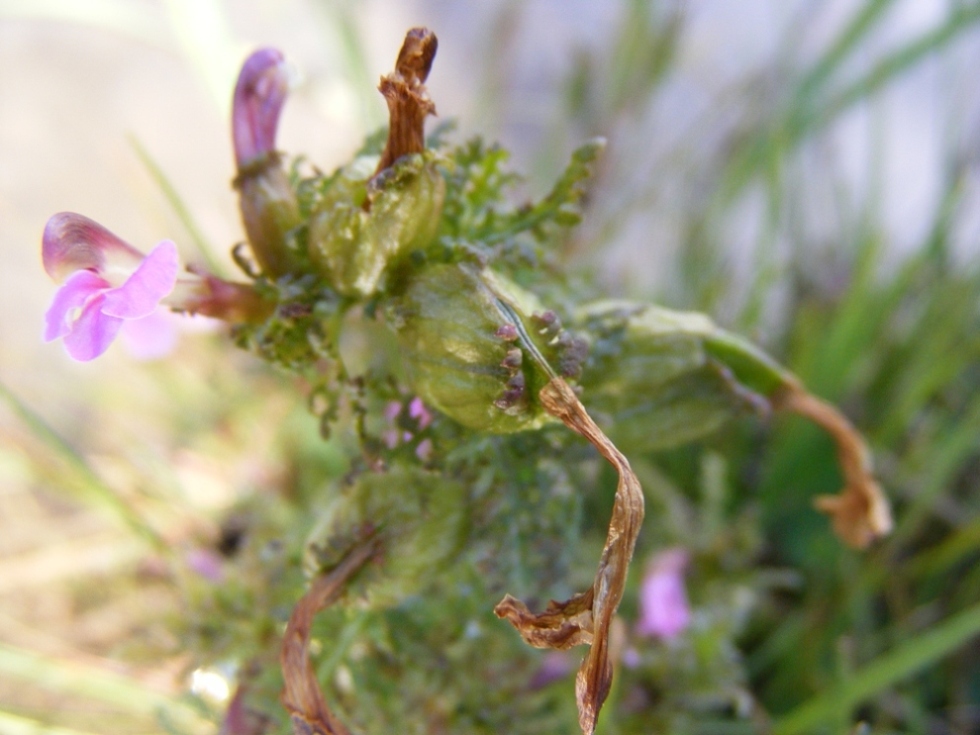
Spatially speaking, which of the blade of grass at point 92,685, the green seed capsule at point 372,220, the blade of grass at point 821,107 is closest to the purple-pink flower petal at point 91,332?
the green seed capsule at point 372,220

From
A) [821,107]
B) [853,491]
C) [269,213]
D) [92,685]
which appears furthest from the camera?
[821,107]

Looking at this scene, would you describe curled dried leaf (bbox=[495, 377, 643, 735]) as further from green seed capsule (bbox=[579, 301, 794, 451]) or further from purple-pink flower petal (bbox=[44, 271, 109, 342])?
purple-pink flower petal (bbox=[44, 271, 109, 342])

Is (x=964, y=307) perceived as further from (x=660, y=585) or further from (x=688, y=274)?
(x=660, y=585)

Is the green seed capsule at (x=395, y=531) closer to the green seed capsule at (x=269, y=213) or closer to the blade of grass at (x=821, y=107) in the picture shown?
the green seed capsule at (x=269, y=213)

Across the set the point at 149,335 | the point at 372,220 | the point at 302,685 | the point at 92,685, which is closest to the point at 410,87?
the point at 372,220

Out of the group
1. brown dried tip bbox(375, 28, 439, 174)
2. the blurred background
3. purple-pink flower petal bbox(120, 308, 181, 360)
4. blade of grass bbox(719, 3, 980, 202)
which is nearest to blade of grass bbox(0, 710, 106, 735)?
the blurred background

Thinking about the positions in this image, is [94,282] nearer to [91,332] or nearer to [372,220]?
[91,332]

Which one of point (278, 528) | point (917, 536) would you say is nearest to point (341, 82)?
point (278, 528)

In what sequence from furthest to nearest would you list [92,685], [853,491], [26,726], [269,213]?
[92,685] → [26,726] → [853,491] → [269,213]
